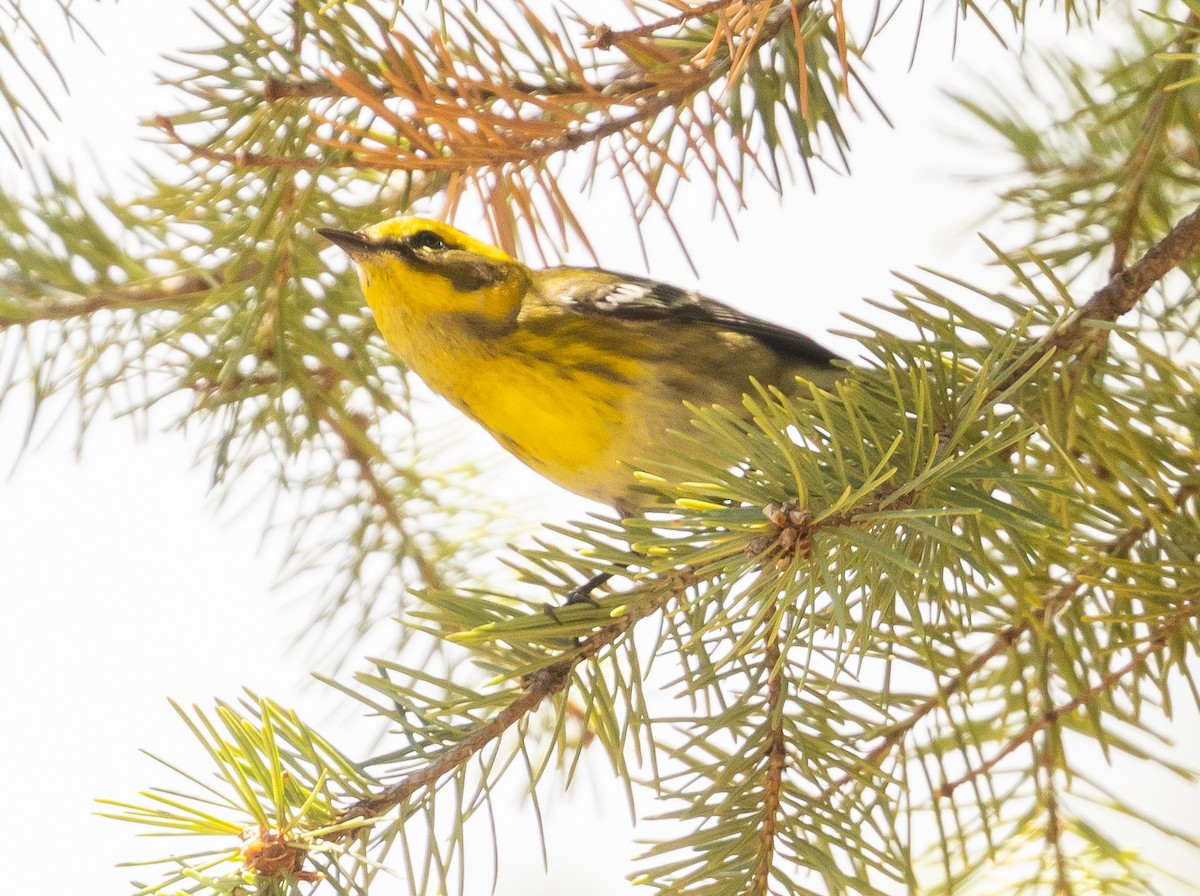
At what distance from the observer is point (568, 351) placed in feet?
5.11

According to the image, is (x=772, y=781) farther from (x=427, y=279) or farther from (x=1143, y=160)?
(x=427, y=279)

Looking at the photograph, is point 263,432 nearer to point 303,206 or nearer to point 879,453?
point 303,206

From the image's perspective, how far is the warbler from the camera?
4.95ft

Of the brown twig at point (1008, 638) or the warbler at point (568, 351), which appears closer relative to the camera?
the brown twig at point (1008, 638)

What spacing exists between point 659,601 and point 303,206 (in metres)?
0.59

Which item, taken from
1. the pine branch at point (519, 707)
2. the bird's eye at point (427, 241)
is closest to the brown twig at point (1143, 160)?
the pine branch at point (519, 707)

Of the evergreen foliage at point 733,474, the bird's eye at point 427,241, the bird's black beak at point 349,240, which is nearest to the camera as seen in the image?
the evergreen foliage at point 733,474

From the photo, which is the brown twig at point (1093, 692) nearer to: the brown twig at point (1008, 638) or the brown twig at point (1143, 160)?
the brown twig at point (1008, 638)

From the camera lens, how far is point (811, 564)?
2.63ft

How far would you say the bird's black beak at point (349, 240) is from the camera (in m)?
1.37

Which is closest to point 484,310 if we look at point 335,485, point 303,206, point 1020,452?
point 335,485

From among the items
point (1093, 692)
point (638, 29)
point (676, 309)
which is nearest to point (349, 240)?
point (676, 309)

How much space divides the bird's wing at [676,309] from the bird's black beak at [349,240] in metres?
0.31

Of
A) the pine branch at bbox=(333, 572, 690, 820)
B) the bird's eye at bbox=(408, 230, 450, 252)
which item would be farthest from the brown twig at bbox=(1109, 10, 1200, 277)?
the bird's eye at bbox=(408, 230, 450, 252)
